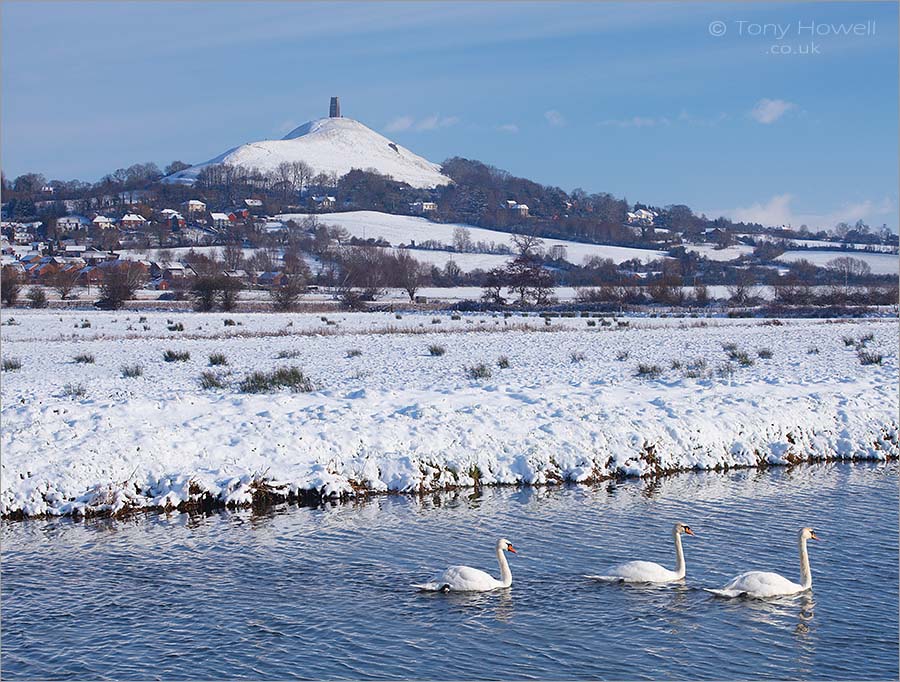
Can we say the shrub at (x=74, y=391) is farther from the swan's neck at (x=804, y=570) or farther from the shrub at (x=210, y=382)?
the swan's neck at (x=804, y=570)

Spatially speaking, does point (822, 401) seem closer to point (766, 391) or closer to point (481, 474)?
point (766, 391)

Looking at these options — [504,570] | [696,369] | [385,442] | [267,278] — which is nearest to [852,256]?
[267,278]

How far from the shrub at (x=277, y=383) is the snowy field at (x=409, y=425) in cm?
43

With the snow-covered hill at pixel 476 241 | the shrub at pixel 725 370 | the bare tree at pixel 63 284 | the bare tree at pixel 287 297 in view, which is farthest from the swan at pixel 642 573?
the snow-covered hill at pixel 476 241

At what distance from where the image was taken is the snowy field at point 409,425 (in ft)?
55.1

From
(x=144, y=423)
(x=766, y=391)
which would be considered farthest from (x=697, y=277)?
(x=144, y=423)

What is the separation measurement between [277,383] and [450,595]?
14353 mm

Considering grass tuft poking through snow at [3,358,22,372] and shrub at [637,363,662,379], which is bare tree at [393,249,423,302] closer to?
grass tuft poking through snow at [3,358,22,372]

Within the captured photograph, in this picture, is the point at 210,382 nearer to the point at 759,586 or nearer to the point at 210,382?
the point at 210,382

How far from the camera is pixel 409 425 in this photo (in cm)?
1902

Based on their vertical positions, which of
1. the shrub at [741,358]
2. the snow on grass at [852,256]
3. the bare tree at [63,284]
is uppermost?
the snow on grass at [852,256]

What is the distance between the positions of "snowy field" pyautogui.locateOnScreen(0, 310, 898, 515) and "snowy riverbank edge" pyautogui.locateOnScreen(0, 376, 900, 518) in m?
0.04

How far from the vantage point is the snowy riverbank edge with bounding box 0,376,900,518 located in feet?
54.3

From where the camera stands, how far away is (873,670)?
9.57m
